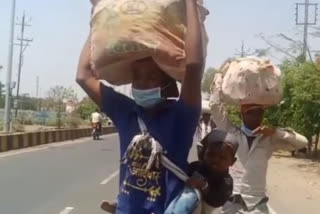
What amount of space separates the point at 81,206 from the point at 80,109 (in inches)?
2122

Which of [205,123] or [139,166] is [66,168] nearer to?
[205,123]

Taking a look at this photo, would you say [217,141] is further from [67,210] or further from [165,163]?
[67,210]

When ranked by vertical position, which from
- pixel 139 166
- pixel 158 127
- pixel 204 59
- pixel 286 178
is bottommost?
pixel 286 178

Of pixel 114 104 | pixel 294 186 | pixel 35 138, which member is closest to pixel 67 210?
pixel 114 104

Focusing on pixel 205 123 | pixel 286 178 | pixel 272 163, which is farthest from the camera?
pixel 272 163

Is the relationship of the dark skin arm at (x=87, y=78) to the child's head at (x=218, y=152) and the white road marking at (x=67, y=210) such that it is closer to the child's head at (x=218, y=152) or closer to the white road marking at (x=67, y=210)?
the child's head at (x=218, y=152)

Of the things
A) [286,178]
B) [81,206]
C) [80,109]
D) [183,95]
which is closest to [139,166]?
[183,95]

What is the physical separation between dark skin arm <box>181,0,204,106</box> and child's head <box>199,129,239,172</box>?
31 cm

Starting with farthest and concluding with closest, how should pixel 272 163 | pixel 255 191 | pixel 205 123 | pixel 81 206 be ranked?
pixel 272 163
pixel 81 206
pixel 205 123
pixel 255 191

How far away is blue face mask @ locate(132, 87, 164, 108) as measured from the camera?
2.79 meters

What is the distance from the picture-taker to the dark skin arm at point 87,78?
119 inches

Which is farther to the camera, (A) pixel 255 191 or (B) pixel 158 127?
(A) pixel 255 191

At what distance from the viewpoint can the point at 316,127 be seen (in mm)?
24297

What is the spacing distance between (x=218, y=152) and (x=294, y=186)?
12879mm
